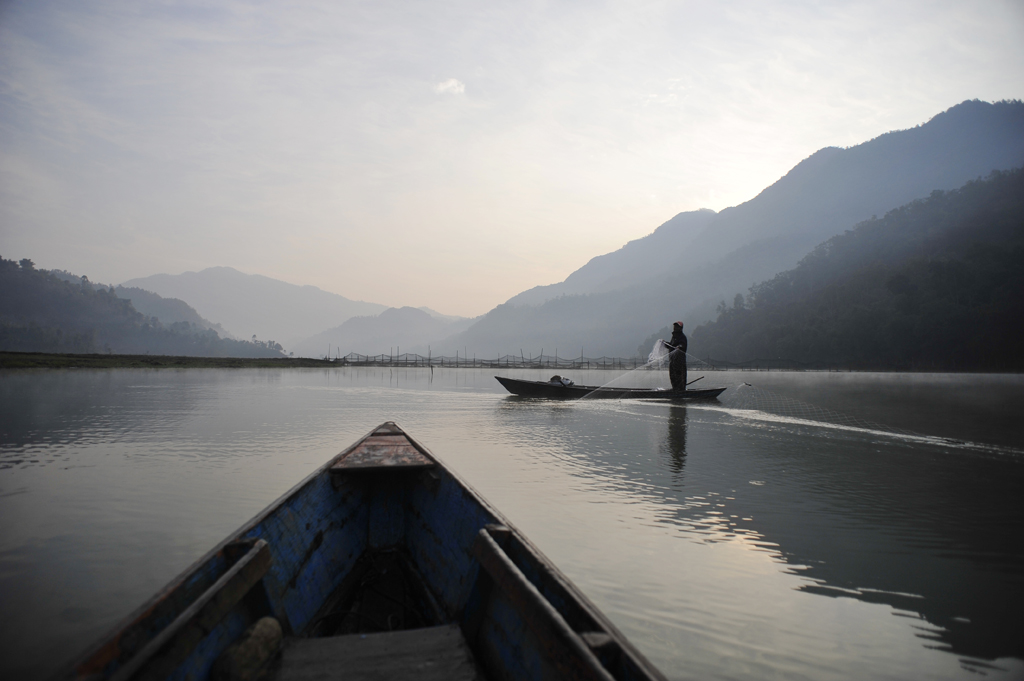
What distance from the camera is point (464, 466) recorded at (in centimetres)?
973

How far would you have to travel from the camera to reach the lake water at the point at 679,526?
3732 millimetres

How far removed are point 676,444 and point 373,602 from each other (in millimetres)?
9811

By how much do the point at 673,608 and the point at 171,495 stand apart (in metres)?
7.47

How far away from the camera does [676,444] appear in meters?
12.3

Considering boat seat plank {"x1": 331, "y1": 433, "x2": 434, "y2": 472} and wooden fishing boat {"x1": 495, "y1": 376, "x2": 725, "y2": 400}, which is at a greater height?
boat seat plank {"x1": 331, "y1": 433, "x2": 434, "y2": 472}

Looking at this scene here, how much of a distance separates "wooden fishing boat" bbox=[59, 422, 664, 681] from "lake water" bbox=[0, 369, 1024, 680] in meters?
1.52

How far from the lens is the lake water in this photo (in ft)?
12.2

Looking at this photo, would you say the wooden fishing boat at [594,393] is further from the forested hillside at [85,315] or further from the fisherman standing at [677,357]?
the forested hillside at [85,315]

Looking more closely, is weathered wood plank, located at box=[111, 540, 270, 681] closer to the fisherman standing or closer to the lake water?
the lake water

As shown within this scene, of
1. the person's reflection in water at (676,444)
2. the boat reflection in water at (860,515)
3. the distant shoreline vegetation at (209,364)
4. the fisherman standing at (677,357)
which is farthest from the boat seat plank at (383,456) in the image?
the distant shoreline vegetation at (209,364)

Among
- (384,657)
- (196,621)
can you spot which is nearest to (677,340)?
(384,657)

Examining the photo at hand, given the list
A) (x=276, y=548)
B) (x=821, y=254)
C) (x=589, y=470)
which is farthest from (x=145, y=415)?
(x=821, y=254)

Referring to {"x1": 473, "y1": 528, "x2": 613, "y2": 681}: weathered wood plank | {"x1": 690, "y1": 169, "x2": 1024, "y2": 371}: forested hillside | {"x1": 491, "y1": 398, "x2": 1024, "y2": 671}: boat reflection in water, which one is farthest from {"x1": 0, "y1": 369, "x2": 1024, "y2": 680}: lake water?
{"x1": 690, "y1": 169, "x2": 1024, "y2": 371}: forested hillside

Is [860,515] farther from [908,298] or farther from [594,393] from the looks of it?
[908,298]
